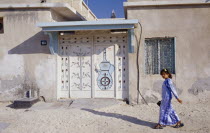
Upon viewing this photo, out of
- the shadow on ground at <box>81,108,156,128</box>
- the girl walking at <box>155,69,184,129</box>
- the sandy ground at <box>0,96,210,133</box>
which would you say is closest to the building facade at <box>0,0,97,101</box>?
the sandy ground at <box>0,96,210,133</box>

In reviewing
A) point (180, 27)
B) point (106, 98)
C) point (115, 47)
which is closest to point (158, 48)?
point (180, 27)

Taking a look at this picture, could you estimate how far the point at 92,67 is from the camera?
25.4 feet

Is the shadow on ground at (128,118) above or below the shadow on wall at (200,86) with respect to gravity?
below


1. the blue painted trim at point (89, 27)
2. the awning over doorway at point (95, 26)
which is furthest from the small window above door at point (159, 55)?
the blue painted trim at point (89, 27)

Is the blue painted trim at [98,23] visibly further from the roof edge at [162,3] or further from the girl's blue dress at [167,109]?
the girl's blue dress at [167,109]

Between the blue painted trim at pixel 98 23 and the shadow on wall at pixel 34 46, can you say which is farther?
the shadow on wall at pixel 34 46

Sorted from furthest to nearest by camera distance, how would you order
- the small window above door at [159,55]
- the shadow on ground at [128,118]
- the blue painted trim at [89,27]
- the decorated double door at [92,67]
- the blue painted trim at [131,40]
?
the decorated double door at [92,67], the small window above door at [159,55], the blue painted trim at [131,40], the blue painted trim at [89,27], the shadow on ground at [128,118]

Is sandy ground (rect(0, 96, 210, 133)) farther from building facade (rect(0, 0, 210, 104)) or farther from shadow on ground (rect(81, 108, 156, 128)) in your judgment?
building facade (rect(0, 0, 210, 104))

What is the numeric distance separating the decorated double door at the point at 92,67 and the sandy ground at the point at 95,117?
19.0 inches

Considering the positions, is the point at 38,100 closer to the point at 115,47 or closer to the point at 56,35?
the point at 56,35

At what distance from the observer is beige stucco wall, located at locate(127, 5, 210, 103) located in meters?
7.09

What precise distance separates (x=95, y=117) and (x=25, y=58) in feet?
11.3

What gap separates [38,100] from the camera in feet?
25.1

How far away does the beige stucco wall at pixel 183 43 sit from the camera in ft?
23.3
